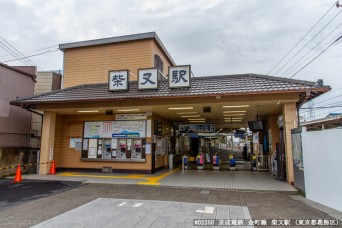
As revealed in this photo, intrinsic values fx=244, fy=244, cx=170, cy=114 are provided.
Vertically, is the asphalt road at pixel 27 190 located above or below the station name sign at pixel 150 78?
below

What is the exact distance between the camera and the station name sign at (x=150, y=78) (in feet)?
36.6

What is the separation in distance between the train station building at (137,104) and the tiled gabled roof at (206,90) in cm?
4

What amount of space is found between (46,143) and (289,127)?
12.1 m

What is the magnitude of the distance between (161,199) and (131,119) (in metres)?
6.70

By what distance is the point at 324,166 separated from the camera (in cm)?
690

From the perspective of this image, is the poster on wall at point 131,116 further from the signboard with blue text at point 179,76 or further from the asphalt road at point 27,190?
the asphalt road at point 27,190

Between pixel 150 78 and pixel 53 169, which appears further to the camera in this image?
pixel 53 169

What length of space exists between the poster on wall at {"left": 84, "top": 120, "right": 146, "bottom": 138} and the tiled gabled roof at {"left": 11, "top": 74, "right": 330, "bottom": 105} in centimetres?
215

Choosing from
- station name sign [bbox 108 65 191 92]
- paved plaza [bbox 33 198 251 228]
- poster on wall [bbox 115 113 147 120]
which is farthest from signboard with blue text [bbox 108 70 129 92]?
paved plaza [bbox 33 198 251 228]

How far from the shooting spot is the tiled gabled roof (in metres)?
9.72

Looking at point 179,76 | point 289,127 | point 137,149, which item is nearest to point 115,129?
point 137,149

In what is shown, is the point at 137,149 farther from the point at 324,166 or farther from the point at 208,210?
the point at 324,166

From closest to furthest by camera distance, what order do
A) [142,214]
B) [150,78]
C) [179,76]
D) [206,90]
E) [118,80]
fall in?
[142,214] → [206,90] → [179,76] → [150,78] → [118,80]

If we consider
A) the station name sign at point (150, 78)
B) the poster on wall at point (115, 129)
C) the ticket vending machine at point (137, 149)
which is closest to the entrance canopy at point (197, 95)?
the station name sign at point (150, 78)
